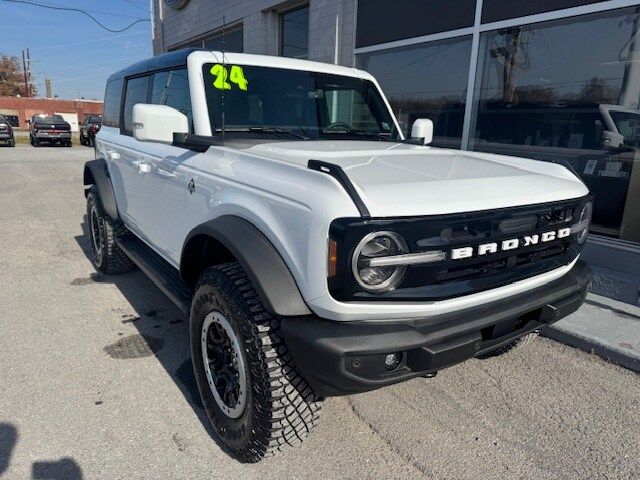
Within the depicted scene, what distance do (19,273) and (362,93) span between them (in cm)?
385

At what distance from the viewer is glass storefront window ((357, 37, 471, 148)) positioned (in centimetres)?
632

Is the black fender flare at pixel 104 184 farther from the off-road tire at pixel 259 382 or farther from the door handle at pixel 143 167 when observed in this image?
the off-road tire at pixel 259 382

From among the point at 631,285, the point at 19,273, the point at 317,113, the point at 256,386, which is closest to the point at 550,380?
the point at 631,285

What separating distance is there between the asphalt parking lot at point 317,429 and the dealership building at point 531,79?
1.70m

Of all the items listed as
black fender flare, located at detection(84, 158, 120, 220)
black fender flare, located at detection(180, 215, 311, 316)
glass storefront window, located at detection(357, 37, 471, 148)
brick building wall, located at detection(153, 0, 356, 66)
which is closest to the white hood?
black fender flare, located at detection(180, 215, 311, 316)

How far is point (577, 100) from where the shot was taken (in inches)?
202

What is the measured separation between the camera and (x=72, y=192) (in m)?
10.0

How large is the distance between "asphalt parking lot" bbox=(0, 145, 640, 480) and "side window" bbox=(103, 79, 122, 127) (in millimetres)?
1946

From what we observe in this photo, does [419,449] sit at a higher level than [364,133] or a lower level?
lower

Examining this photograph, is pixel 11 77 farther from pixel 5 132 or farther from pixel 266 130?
pixel 266 130

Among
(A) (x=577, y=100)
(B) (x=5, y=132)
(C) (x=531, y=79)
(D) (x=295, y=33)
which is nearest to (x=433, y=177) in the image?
(A) (x=577, y=100)

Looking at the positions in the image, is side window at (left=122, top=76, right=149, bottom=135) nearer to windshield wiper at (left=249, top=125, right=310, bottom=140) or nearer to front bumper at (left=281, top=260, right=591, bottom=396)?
windshield wiper at (left=249, top=125, right=310, bottom=140)

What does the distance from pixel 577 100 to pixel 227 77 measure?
406 cm

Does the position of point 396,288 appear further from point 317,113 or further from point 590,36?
point 590,36
